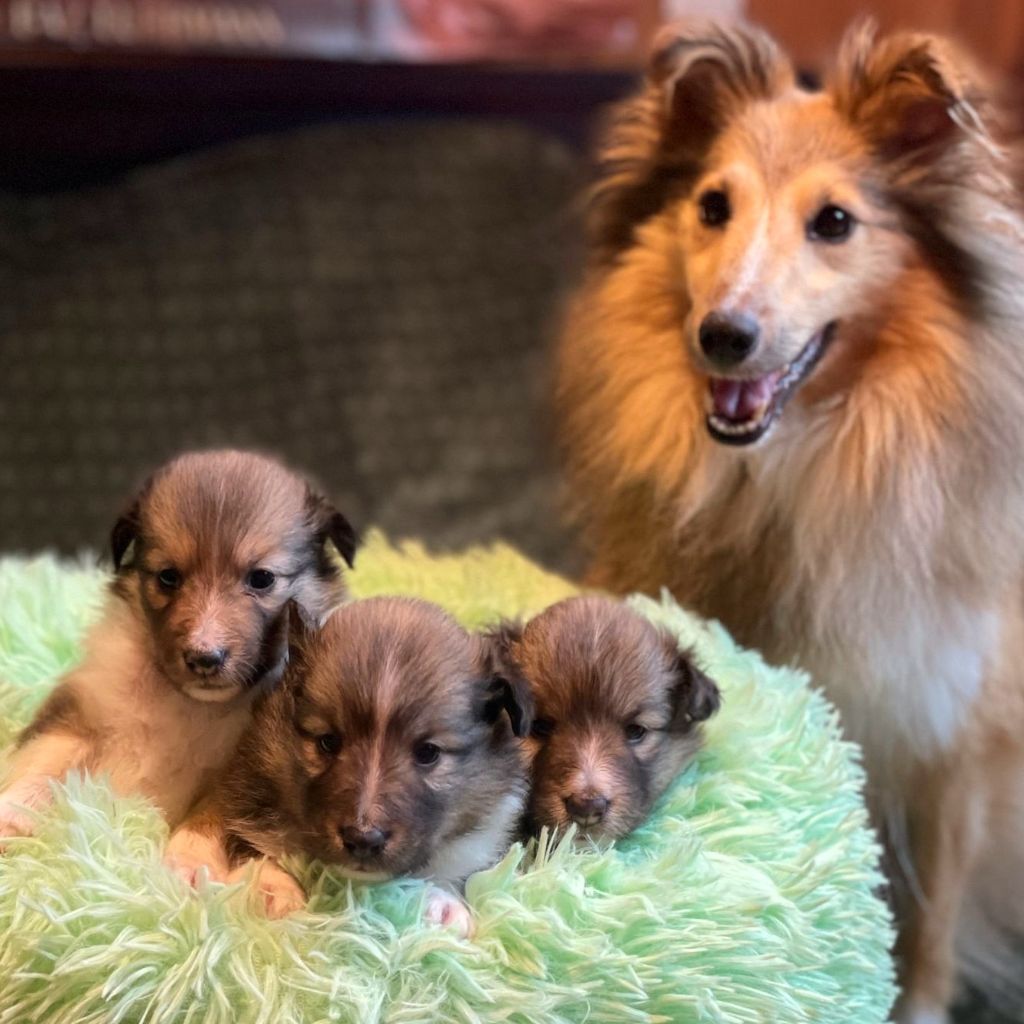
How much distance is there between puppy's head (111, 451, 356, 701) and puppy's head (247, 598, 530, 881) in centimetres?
5

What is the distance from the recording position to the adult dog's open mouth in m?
1.29

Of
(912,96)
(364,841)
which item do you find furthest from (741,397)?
(364,841)

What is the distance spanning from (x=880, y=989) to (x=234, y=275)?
5.51 ft

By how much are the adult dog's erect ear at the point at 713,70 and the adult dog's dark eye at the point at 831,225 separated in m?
0.22

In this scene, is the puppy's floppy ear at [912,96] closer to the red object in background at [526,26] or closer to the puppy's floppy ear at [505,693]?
the puppy's floppy ear at [505,693]

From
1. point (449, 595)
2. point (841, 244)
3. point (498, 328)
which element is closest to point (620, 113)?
point (841, 244)

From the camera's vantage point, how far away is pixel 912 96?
129 centimetres

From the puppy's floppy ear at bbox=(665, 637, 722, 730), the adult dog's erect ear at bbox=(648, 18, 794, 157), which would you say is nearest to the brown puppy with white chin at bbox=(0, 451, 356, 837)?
the puppy's floppy ear at bbox=(665, 637, 722, 730)

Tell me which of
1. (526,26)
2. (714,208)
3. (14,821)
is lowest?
(14,821)

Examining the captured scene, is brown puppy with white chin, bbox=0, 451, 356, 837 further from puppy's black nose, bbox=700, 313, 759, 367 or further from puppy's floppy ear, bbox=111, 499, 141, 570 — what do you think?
puppy's black nose, bbox=700, 313, 759, 367

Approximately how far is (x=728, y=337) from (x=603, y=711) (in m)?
0.46

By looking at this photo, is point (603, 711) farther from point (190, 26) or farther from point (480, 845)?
point (190, 26)

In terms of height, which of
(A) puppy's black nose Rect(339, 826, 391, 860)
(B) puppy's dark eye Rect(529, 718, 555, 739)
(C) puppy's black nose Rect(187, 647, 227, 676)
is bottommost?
(B) puppy's dark eye Rect(529, 718, 555, 739)

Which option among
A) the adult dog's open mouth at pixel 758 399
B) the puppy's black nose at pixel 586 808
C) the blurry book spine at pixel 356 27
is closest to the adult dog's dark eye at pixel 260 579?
the puppy's black nose at pixel 586 808
